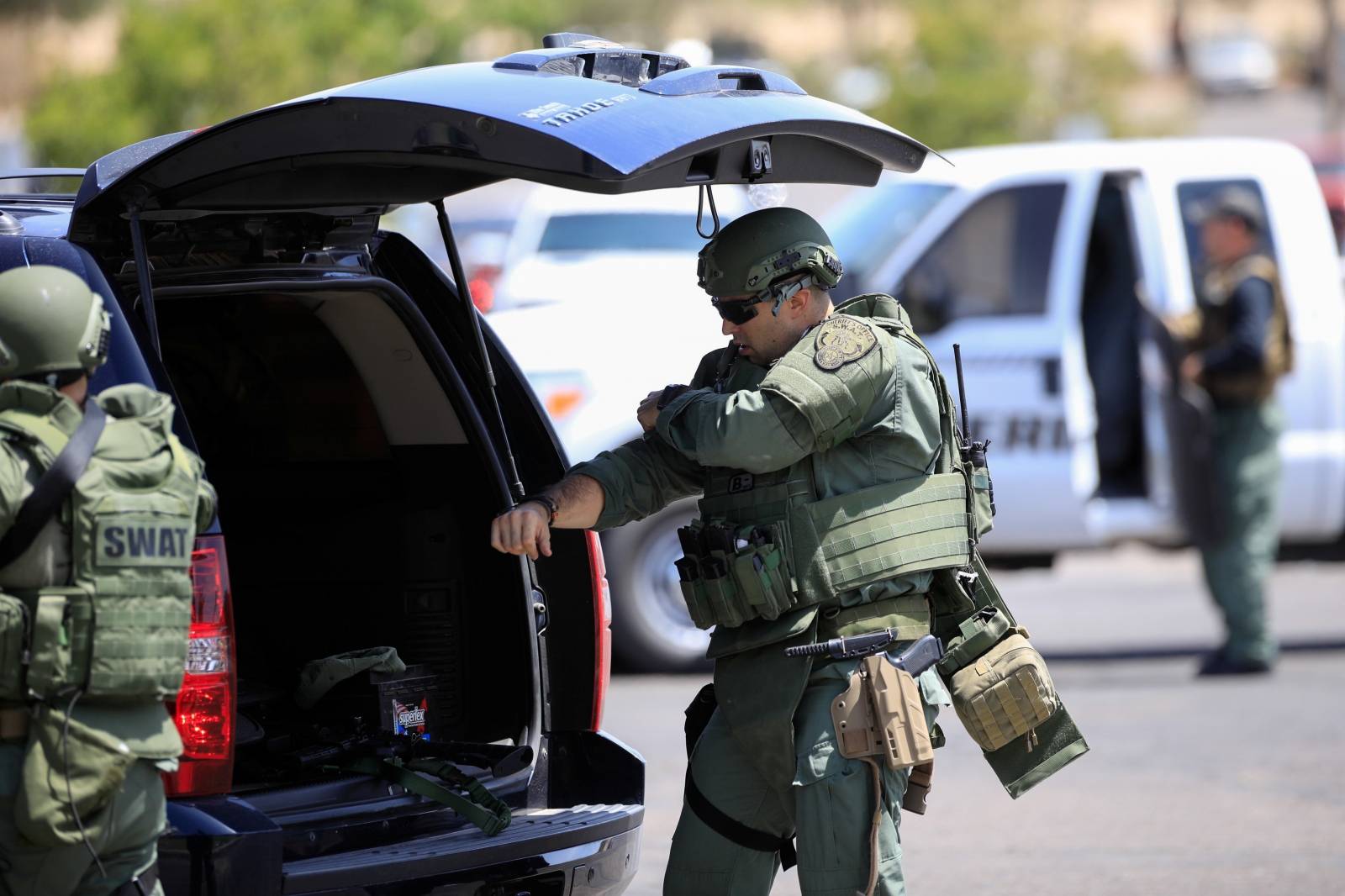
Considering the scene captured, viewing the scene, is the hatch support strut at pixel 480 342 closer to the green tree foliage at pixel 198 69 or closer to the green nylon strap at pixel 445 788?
the green nylon strap at pixel 445 788

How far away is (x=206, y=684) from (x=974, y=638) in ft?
5.33

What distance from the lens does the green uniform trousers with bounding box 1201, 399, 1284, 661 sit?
28.9 feet

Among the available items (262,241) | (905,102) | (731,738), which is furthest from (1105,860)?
(905,102)

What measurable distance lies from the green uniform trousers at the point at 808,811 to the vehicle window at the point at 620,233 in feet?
22.5

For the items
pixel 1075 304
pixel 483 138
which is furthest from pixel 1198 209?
pixel 483 138

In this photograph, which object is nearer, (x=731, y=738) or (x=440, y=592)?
(x=731, y=738)

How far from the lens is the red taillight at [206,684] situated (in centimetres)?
321

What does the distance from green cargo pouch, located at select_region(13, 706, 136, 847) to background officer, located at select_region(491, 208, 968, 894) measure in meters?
1.01

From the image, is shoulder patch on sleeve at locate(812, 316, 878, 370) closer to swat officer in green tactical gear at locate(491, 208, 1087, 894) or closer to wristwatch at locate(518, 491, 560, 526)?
swat officer in green tactical gear at locate(491, 208, 1087, 894)

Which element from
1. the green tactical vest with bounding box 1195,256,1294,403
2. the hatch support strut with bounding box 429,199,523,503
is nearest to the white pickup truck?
the green tactical vest with bounding box 1195,256,1294,403

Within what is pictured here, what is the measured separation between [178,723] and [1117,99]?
35.8 m

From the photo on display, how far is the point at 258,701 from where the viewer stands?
4.07 metres

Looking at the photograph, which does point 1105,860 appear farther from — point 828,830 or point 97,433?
point 97,433

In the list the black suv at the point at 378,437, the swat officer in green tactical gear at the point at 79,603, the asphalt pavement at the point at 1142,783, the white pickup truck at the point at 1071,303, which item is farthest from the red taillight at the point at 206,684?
the white pickup truck at the point at 1071,303
